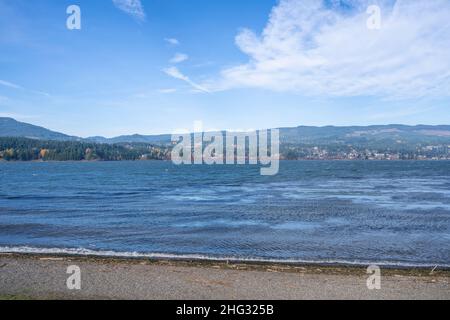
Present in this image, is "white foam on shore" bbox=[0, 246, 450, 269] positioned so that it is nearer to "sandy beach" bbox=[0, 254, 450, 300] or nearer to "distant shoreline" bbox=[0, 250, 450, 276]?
"distant shoreline" bbox=[0, 250, 450, 276]

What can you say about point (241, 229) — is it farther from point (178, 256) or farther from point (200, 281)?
point (200, 281)

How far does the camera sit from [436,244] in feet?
76.2

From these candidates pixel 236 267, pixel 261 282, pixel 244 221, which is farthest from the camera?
pixel 244 221

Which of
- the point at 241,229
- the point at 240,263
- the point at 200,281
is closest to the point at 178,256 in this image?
the point at 240,263

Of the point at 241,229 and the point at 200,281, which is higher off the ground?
the point at 200,281

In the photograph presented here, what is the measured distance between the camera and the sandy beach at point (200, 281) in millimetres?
13289

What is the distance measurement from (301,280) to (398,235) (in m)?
13.3

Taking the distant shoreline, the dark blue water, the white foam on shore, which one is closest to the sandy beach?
the distant shoreline

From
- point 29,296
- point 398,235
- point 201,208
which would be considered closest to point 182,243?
point 29,296

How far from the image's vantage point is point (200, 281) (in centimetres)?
1511

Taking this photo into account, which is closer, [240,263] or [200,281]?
[200,281]

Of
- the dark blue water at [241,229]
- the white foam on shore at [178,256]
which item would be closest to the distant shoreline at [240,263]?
the white foam on shore at [178,256]
